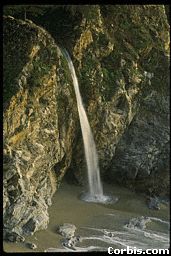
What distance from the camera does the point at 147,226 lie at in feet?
36.6

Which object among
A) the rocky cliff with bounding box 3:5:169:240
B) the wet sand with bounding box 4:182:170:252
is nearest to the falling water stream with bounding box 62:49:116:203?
the rocky cliff with bounding box 3:5:169:240

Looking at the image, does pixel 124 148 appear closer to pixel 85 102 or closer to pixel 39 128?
pixel 85 102

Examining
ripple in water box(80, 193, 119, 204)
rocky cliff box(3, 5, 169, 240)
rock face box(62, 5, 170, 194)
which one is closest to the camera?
rocky cliff box(3, 5, 169, 240)

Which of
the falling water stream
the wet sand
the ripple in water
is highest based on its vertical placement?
the falling water stream

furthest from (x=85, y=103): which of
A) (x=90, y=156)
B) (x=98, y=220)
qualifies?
(x=98, y=220)

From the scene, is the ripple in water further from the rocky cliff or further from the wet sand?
the rocky cliff

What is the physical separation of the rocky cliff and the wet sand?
0.31 m

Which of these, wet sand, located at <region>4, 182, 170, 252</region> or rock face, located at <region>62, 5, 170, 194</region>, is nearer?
wet sand, located at <region>4, 182, 170, 252</region>

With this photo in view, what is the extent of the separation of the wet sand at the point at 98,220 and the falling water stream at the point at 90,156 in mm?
316

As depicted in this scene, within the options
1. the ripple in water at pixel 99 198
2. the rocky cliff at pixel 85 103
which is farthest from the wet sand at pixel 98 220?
the rocky cliff at pixel 85 103

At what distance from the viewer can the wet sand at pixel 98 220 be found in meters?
9.62

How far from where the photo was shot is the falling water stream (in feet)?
39.3

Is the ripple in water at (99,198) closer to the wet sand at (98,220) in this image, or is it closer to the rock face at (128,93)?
the wet sand at (98,220)

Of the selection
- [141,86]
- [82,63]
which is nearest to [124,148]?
[141,86]
